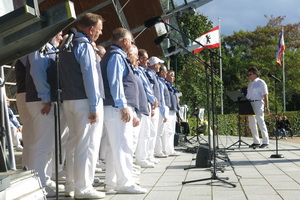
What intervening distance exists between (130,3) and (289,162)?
8350 mm

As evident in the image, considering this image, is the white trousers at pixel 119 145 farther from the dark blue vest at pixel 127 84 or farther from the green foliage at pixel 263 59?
the green foliage at pixel 263 59

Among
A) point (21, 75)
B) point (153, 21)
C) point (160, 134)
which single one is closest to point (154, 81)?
point (160, 134)

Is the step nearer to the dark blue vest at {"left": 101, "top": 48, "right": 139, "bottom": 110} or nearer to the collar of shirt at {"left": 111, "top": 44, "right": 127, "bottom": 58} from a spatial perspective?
the dark blue vest at {"left": 101, "top": 48, "right": 139, "bottom": 110}

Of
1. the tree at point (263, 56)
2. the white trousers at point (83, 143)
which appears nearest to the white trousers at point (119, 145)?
the white trousers at point (83, 143)

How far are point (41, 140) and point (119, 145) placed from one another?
957mm

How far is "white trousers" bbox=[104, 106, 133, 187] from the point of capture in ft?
18.9

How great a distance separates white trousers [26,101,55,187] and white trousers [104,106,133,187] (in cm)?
72

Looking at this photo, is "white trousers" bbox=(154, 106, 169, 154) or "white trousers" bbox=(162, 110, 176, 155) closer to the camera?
"white trousers" bbox=(154, 106, 169, 154)

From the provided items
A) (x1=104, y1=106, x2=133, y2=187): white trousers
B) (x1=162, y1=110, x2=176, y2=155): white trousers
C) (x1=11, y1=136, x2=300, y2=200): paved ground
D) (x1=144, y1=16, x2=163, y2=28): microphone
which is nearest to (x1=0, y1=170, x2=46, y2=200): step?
(x1=11, y1=136, x2=300, y2=200): paved ground

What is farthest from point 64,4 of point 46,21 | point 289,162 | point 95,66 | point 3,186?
point 289,162

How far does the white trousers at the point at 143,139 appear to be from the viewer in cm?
841

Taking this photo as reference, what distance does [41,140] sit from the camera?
222 inches

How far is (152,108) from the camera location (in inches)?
347

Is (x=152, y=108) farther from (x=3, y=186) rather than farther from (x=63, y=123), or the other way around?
(x=3, y=186)
